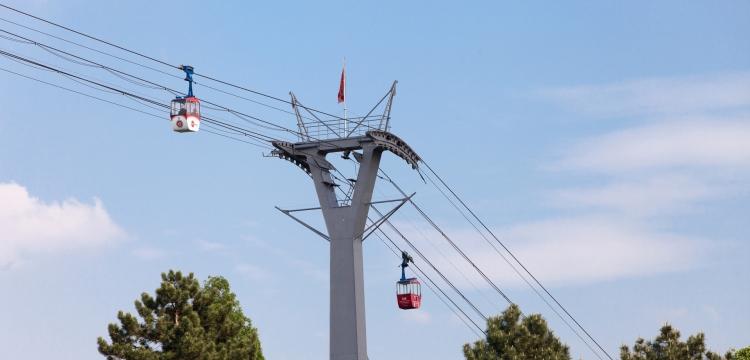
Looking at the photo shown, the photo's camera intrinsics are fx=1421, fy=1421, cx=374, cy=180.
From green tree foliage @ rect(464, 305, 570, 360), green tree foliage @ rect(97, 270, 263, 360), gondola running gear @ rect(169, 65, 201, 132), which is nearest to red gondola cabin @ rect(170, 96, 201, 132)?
gondola running gear @ rect(169, 65, 201, 132)

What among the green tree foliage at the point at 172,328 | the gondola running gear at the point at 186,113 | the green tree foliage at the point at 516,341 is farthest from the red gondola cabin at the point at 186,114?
the green tree foliage at the point at 516,341

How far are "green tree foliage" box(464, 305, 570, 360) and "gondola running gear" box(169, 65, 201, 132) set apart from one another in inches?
1397

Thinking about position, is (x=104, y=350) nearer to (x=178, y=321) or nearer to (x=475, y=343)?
(x=178, y=321)

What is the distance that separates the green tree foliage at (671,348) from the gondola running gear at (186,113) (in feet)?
136

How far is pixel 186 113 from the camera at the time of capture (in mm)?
58406

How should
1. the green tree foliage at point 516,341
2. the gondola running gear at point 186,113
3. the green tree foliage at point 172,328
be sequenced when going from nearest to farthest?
the gondola running gear at point 186,113, the green tree foliage at point 172,328, the green tree foliage at point 516,341

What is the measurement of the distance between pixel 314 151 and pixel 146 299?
12.3 metres

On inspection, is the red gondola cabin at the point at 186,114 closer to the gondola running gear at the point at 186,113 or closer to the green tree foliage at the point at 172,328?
the gondola running gear at the point at 186,113

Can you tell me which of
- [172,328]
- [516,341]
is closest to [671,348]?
[516,341]

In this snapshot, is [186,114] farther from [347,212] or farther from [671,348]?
[671,348]

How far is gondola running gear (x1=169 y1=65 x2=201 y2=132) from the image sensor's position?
58.5 meters

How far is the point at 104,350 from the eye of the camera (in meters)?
74.8

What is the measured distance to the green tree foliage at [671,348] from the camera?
91.6m

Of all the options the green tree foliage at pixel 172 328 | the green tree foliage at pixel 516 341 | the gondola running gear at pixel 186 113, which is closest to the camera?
the gondola running gear at pixel 186 113
